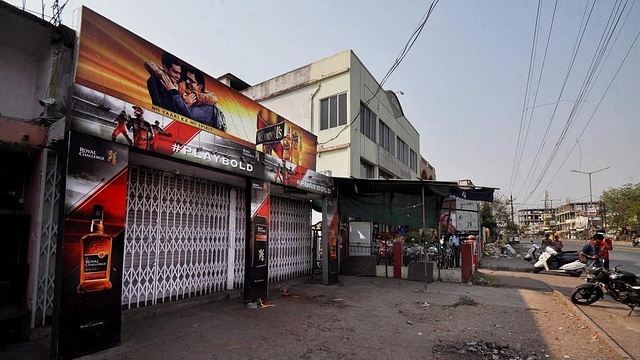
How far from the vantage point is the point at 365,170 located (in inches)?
697

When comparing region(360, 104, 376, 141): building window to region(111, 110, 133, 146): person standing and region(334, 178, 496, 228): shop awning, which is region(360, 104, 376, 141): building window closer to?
region(334, 178, 496, 228): shop awning

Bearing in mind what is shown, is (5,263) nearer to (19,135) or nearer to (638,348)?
(19,135)

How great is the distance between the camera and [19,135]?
4.88 meters

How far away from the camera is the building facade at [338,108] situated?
15836 millimetres

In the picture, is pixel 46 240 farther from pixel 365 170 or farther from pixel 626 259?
pixel 626 259

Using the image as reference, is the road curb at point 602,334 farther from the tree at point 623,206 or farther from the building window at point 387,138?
the tree at point 623,206

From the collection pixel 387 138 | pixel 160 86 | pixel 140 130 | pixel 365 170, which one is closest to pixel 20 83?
pixel 160 86

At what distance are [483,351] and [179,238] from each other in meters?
5.98

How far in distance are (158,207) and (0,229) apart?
2.36 metres

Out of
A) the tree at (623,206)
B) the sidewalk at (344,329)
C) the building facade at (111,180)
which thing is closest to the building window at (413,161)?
the sidewalk at (344,329)

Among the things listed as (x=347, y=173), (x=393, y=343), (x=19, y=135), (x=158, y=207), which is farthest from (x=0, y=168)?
(x=347, y=173)

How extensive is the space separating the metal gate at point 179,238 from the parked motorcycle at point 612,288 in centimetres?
830

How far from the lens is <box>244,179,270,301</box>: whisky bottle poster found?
760cm

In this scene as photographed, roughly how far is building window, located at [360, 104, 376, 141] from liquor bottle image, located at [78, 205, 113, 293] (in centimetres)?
1349
